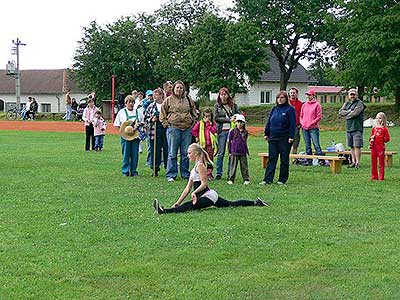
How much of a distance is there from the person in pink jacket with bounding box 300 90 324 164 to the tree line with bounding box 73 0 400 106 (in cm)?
2682

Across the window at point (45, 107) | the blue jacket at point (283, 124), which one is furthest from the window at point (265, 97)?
the blue jacket at point (283, 124)

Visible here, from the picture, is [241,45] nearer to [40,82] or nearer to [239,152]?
Result: [239,152]

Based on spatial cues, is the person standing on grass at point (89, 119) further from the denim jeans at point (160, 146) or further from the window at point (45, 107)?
the window at point (45, 107)

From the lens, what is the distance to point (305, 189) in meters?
12.7

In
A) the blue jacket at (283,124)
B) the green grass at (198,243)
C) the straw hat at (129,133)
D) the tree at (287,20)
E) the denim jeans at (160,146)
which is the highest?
the tree at (287,20)

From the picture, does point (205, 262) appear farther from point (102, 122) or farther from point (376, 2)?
point (376, 2)

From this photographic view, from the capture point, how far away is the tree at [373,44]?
43.1 meters

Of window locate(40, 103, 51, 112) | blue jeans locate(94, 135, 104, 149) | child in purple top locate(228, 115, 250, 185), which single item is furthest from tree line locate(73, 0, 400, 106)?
window locate(40, 103, 51, 112)

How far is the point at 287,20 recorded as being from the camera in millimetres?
57969

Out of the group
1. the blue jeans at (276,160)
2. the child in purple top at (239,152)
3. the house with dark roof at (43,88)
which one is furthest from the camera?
the house with dark roof at (43,88)

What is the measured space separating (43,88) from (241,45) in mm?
53529

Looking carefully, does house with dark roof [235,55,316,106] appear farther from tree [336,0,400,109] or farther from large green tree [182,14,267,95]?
tree [336,0,400,109]

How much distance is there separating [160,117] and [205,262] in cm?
734

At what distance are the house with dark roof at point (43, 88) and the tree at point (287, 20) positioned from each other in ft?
128
